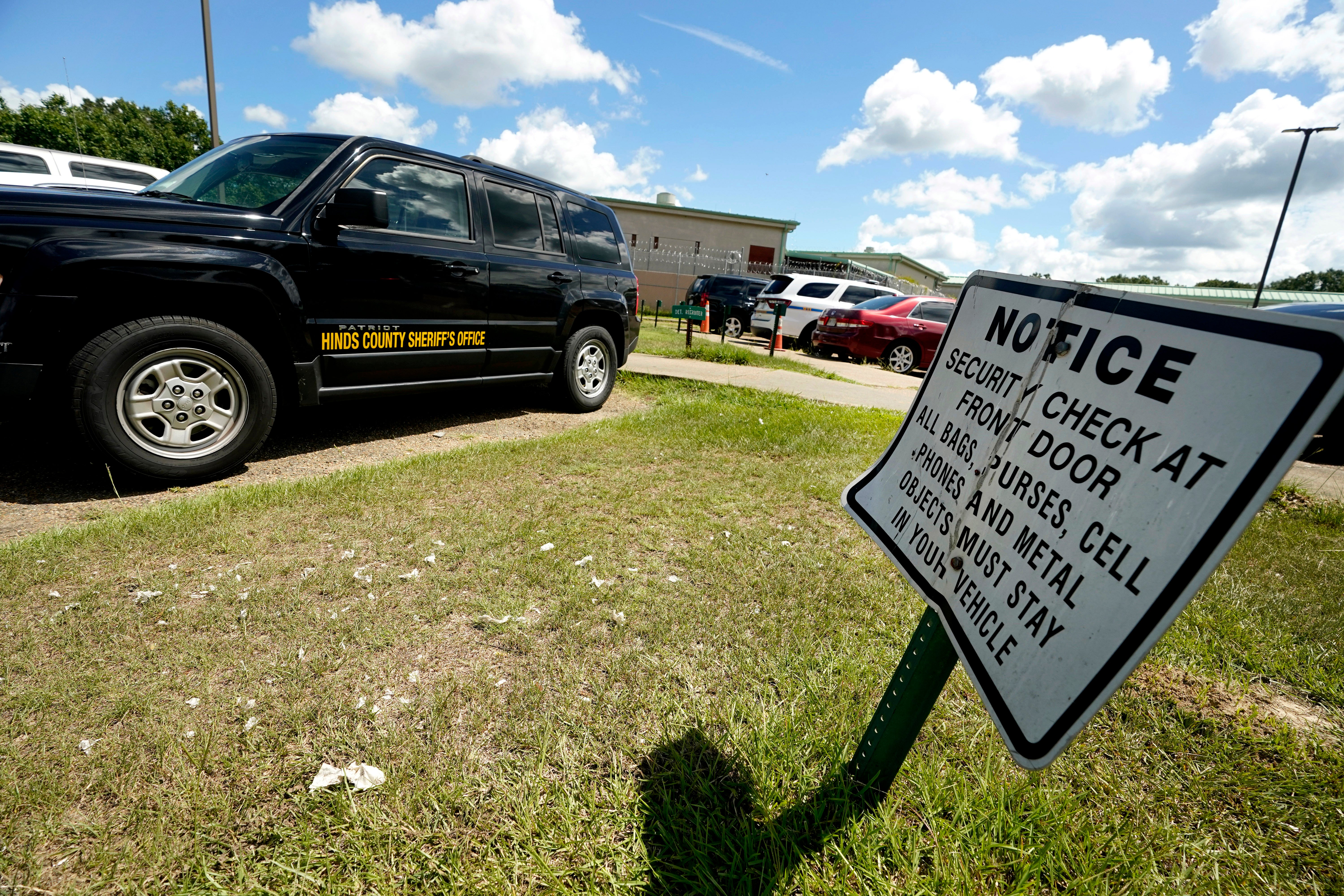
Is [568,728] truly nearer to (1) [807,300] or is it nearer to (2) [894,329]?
(2) [894,329]

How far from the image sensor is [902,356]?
12516mm

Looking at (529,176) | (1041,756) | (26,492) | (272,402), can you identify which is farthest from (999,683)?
(529,176)

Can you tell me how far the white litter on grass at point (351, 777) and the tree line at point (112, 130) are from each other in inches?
2103

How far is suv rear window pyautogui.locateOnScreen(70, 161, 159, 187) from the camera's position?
35.5 ft

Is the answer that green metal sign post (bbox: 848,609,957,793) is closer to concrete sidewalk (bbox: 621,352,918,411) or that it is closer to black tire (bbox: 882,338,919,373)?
concrete sidewalk (bbox: 621,352,918,411)

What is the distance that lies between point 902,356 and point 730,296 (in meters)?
7.95

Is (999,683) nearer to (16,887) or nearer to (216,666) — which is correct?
(16,887)

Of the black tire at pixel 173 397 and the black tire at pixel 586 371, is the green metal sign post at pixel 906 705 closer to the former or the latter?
the black tire at pixel 173 397

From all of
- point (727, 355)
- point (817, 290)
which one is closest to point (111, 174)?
point (727, 355)

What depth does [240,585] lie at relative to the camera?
2520 millimetres

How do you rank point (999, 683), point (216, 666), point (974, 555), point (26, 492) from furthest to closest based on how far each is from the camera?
point (26, 492) < point (216, 666) < point (974, 555) < point (999, 683)

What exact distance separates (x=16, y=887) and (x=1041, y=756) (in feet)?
6.65

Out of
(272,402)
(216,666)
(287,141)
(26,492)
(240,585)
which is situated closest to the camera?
(216,666)

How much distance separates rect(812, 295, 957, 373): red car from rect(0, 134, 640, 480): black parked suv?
8.34m
